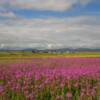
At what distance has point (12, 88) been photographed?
7.34m

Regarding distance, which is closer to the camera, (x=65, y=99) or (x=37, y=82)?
(x=65, y=99)

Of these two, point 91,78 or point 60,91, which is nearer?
point 60,91

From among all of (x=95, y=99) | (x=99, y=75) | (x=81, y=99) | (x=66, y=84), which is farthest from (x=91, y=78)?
(x=81, y=99)

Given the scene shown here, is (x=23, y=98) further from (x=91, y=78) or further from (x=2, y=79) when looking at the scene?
(x=91, y=78)

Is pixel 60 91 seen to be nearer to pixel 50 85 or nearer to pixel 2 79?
pixel 50 85

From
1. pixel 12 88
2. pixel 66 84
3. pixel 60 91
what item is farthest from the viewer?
pixel 66 84

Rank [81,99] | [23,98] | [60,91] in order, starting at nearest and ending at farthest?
[81,99] < [23,98] < [60,91]

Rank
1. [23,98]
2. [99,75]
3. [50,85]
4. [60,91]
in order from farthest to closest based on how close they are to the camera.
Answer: [99,75]
[50,85]
[60,91]
[23,98]

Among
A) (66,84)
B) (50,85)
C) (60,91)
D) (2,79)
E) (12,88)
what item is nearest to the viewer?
(12,88)

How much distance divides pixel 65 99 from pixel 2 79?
435cm

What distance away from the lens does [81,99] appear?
6.13 m

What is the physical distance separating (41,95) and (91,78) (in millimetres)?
3982

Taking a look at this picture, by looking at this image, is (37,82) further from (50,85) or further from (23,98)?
(23,98)

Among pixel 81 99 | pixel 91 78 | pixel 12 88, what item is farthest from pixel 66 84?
pixel 81 99
